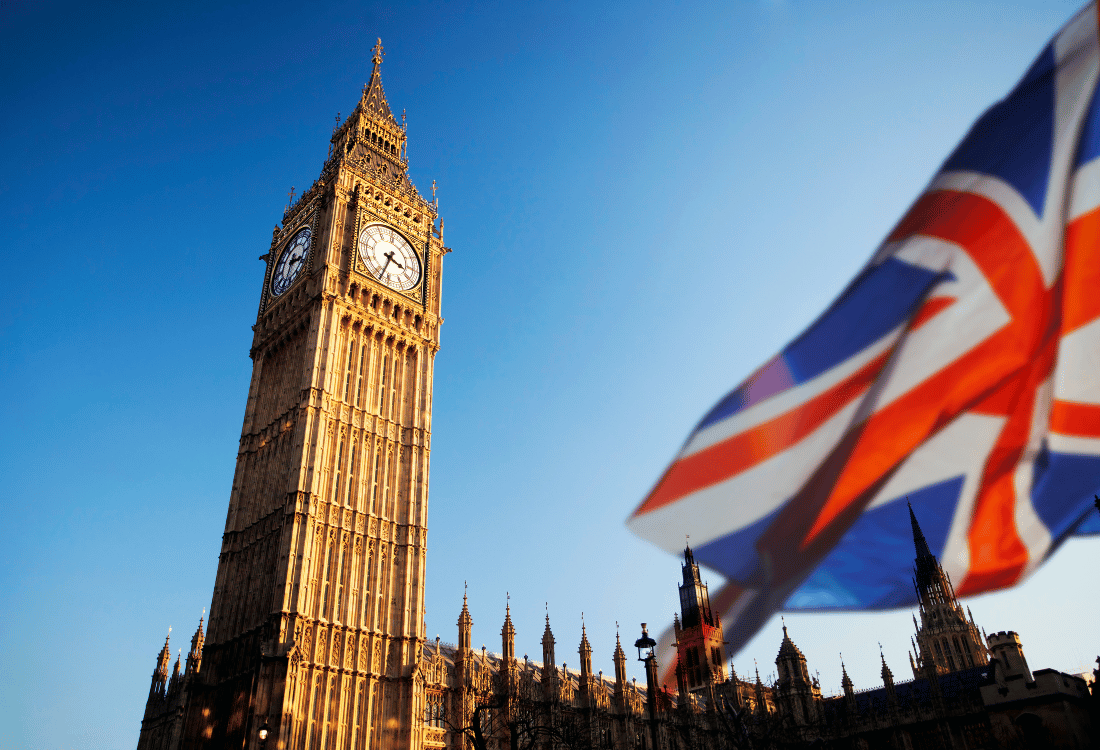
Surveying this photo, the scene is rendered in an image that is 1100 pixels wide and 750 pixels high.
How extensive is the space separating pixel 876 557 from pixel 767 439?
2.27 m

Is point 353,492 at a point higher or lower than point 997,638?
higher

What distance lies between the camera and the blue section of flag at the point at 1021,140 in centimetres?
1119

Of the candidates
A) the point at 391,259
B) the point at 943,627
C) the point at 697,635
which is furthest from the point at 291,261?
the point at 943,627

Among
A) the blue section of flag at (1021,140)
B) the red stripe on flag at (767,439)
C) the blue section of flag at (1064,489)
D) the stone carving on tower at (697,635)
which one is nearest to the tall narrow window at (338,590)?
the red stripe on flag at (767,439)

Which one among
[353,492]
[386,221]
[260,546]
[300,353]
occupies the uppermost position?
[386,221]

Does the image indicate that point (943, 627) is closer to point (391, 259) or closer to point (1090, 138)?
point (391, 259)

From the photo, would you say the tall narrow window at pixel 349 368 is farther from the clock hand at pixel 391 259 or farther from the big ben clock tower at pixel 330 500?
the clock hand at pixel 391 259

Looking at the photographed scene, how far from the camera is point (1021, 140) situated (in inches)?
450

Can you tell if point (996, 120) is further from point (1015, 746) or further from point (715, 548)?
point (1015, 746)

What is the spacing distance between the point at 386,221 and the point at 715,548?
52.8 m

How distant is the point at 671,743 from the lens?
55.7 metres

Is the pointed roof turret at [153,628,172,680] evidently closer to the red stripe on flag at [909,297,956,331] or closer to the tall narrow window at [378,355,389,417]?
the tall narrow window at [378,355,389,417]

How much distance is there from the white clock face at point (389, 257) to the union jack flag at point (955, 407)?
47818mm

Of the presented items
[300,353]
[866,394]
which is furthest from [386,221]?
[866,394]
